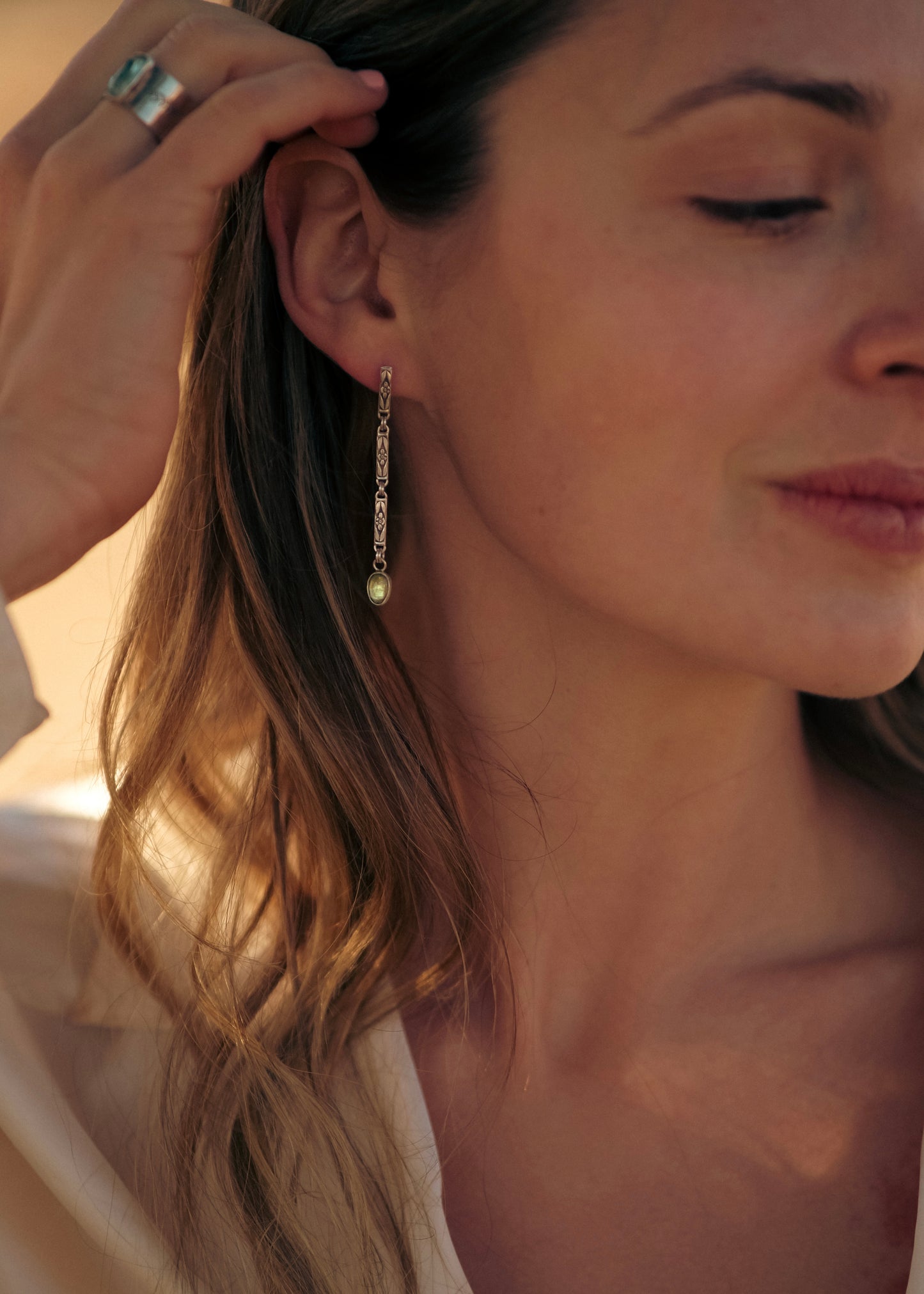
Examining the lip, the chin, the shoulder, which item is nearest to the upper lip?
the lip

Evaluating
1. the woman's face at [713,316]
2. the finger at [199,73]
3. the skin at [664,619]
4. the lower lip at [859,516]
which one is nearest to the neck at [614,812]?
the skin at [664,619]

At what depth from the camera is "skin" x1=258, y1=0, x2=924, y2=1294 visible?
1273 mm

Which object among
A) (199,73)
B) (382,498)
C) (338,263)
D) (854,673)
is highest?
(199,73)

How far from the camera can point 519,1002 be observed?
1629 millimetres

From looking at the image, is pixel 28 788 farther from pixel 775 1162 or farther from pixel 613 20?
pixel 613 20

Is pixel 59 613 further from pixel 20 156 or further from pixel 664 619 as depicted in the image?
pixel 664 619

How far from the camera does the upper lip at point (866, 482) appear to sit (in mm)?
1297

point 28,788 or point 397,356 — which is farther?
point 28,788

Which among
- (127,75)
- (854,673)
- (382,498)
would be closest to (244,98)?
(127,75)

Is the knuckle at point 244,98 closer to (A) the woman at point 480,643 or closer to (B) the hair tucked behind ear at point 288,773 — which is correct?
(A) the woman at point 480,643

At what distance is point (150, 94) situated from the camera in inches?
57.6

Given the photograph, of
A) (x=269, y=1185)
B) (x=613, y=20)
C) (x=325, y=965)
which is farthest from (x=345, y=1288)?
(x=613, y=20)

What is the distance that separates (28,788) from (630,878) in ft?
3.36

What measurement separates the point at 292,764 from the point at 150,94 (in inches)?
31.5
